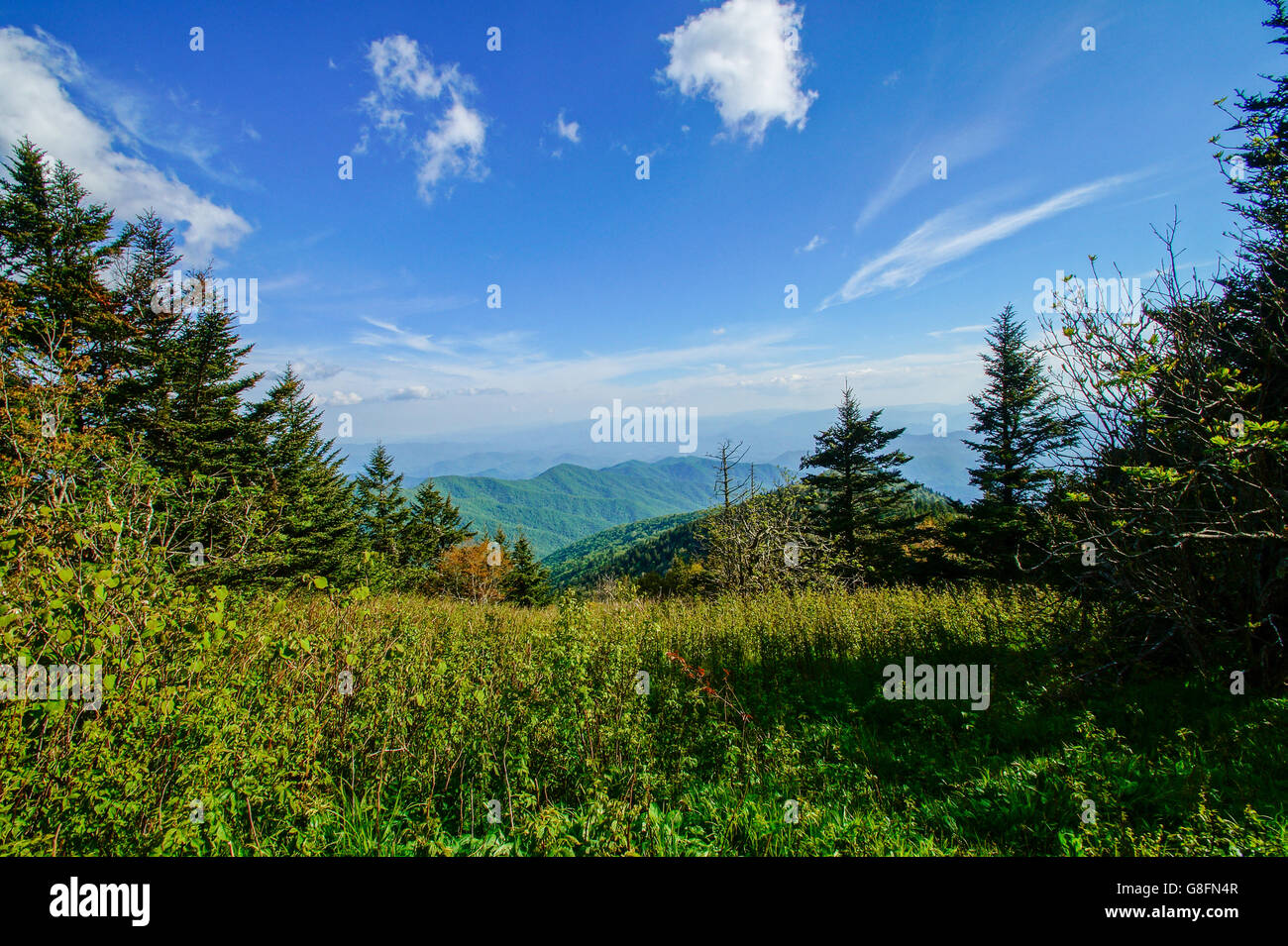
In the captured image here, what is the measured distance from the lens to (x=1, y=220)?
1413 cm

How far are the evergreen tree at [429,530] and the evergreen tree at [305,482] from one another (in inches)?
292

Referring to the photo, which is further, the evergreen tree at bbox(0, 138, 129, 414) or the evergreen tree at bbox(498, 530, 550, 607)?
the evergreen tree at bbox(498, 530, 550, 607)

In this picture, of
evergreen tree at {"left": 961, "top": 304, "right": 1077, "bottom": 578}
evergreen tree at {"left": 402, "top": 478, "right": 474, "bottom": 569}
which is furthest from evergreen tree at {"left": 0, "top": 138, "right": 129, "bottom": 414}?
evergreen tree at {"left": 961, "top": 304, "right": 1077, "bottom": 578}

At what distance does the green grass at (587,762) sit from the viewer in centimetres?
268

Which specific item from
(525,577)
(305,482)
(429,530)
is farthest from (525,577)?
(305,482)

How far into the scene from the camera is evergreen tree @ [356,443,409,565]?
31.7m

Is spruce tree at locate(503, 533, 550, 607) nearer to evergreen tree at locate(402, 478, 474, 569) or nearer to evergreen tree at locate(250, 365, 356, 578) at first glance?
evergreen tree at locate(402, 478, 474, 569)

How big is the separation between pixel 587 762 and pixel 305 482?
2720 centimetres

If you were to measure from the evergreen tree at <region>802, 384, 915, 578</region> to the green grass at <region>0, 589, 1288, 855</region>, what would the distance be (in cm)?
2177

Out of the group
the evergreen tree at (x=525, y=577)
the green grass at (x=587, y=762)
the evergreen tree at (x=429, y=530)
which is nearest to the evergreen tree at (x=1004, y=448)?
the green grass at (x=587, y=762)

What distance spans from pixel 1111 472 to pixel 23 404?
14344mm

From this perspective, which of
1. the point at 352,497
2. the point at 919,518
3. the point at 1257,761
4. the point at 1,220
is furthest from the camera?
the point at 352,497
